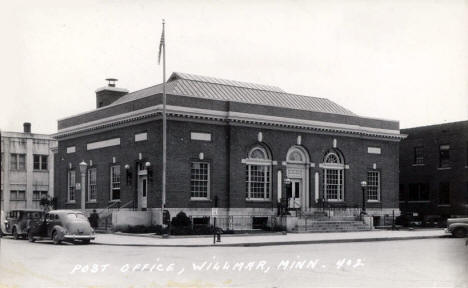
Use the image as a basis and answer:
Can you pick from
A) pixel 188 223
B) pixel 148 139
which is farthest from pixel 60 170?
pixel 188 223

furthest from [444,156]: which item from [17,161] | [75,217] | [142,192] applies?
[17,161]

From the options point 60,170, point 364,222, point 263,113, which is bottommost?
point 364,222

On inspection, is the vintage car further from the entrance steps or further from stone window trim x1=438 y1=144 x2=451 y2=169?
stone window trim x1=438 y1=144 x2=451 y2=169

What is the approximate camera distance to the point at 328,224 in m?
40.0

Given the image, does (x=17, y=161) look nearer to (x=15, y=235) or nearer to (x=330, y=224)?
(x=15, y=235)

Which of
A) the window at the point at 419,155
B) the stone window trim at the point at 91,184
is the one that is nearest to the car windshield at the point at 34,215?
the stone window trim at the point at 91,184

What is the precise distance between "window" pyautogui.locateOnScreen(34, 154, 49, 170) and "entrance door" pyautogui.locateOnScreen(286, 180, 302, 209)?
3426cm

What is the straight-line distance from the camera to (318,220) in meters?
40.5

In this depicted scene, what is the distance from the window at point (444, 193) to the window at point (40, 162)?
1573 inches

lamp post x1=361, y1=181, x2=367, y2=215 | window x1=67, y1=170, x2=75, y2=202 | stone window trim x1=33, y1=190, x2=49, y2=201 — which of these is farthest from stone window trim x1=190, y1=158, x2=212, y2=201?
stone window trim x1=33, y1=190, x2=49, y2=201

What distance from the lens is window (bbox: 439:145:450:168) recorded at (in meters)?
55.3

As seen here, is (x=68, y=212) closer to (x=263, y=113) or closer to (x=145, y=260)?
(x=145, y=260)

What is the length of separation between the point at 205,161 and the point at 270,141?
16.7 feet

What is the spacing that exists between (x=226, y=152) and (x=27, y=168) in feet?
111
